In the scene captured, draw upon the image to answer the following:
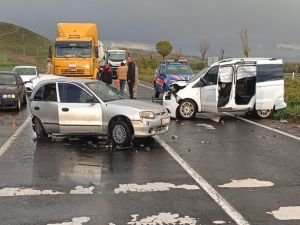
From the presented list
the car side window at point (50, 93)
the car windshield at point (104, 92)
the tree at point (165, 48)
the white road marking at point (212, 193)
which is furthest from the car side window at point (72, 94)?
the tree at point (165, 48)

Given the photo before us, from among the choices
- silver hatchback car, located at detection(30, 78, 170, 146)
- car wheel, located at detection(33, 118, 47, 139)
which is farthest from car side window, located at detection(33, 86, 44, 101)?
car wheel, located at detection(33, 118, 47, 139)

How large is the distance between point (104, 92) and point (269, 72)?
21.9 feet

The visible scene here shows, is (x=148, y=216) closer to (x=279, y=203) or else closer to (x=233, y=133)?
(x=279, y=203)

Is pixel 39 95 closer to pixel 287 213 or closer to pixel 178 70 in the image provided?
pixel 287 213

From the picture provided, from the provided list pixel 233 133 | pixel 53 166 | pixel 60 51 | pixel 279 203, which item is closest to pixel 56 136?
pixel 53 166

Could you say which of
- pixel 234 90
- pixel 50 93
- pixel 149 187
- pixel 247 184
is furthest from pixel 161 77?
pixel 149 187

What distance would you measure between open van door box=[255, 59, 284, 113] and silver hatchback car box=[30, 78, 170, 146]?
5682 millimetres

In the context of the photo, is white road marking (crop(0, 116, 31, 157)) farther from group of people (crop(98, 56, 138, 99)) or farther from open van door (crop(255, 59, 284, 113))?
open van door (crop(255, 59, 284, 113))

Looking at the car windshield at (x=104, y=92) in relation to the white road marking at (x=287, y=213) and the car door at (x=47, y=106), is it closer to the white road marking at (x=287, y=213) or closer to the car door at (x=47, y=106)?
the car door at (x=47, y=106)

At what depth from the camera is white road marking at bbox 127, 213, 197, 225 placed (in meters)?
5.86

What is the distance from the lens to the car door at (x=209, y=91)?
1648 cm

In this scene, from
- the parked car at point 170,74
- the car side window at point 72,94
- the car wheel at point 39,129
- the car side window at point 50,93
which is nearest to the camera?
the car side window at point 72,94

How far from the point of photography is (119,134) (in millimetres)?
11141

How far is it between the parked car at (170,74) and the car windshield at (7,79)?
7144 mm
